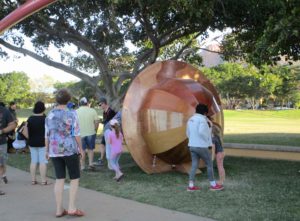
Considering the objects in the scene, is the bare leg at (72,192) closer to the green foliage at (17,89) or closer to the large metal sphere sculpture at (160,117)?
the large metal sphere sculpture at (160,117)

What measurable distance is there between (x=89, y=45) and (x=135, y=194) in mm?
7944

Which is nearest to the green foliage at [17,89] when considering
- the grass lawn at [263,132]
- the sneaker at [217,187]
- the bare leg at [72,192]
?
the grass lawn at [263,132]

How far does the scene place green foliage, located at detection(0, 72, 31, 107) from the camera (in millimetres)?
94875

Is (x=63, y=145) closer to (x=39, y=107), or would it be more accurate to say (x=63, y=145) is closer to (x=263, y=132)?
(x=39, y=107)

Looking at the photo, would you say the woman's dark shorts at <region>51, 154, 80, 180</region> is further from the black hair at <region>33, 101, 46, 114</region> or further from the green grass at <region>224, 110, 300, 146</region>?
the green grass at <region>224, 110, 300, 146</region>

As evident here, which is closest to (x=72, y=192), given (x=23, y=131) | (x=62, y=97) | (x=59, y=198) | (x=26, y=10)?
(x=59, y=198)

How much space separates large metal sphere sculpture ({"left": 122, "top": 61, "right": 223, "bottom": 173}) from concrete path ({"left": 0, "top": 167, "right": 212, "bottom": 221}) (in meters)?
1.98

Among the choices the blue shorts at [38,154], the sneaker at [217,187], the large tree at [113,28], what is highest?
the large tree at [113,28]

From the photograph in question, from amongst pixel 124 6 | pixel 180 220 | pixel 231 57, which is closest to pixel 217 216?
pixel 180 220

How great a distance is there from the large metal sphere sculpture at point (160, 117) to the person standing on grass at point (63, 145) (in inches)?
135

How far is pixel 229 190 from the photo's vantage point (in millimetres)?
7699

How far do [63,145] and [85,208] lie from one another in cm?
117

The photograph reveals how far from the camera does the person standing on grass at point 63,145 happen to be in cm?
607

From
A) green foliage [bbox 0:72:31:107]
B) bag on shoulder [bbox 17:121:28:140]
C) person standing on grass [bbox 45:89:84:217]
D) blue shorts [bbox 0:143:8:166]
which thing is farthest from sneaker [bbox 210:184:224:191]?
green foliage [bbox 0:72:31:107]
